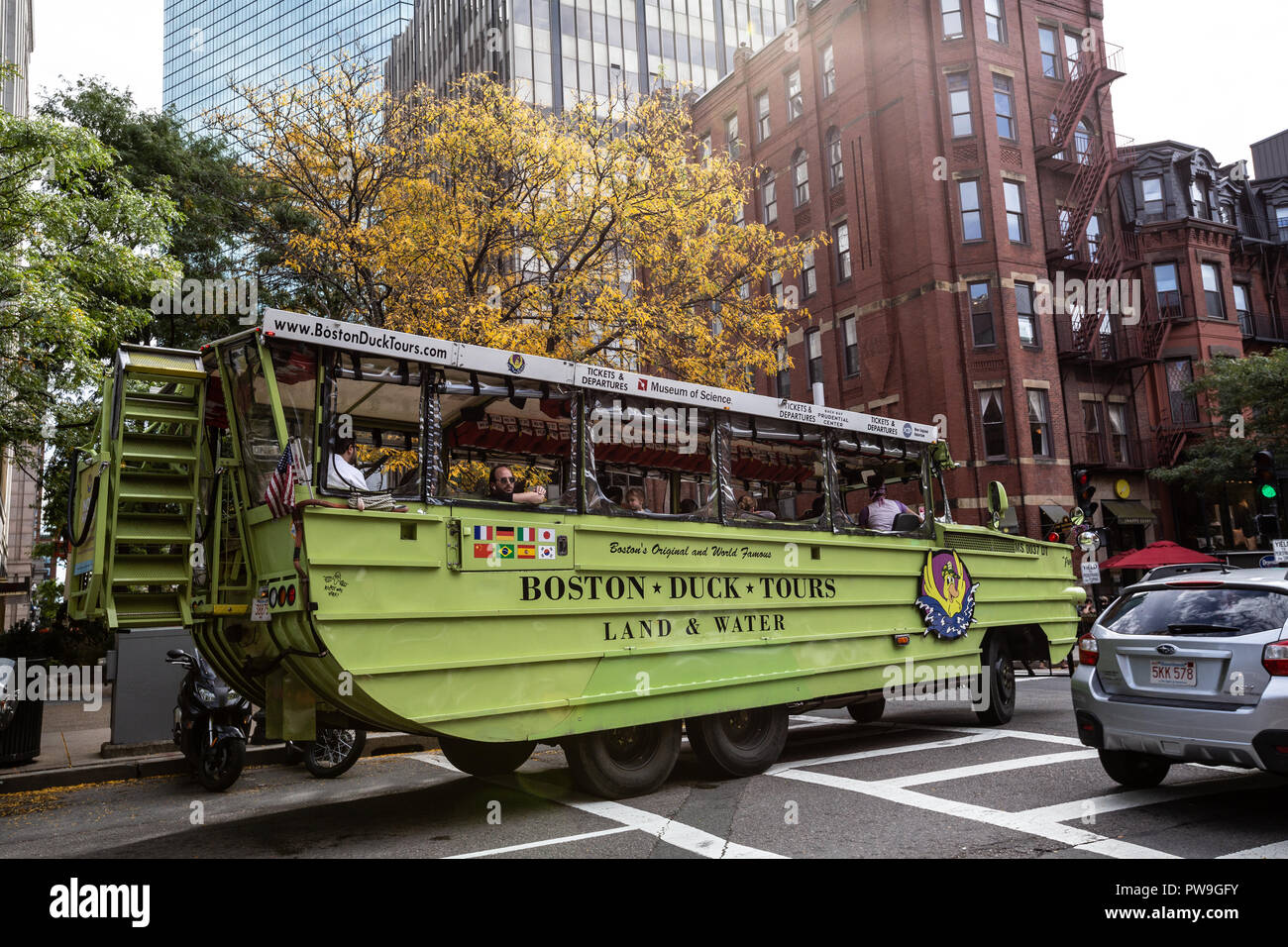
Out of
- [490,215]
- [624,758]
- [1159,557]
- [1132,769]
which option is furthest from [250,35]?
[1132,769]

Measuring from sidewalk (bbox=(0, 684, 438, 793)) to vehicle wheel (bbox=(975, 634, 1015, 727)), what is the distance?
617 cm

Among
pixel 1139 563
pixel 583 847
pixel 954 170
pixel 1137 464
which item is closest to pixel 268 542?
pixel 583 847

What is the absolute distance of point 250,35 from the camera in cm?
11856

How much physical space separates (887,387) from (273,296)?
1737 centimetres

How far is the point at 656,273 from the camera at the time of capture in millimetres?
18000

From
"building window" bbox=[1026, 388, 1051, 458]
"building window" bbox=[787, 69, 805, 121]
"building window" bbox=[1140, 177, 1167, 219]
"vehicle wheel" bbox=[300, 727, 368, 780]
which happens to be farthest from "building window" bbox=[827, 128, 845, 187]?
"vehicle wheel" bbox=[300, 727, 368, 780]

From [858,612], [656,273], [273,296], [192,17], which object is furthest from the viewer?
[192,17]

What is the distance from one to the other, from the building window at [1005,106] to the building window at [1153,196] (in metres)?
6.91

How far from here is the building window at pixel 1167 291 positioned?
3153cm

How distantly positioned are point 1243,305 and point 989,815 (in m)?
34.1

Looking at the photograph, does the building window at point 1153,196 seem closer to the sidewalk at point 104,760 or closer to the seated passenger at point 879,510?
the seated passenger at point 879,510

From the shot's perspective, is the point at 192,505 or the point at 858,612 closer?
the point at 192,505

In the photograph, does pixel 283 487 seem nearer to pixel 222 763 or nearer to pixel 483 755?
pixel 483 755
